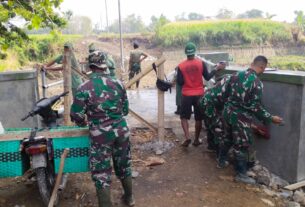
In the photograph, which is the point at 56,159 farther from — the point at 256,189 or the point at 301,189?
the point at 301,189

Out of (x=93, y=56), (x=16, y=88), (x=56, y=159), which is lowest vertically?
(x=56, y=159)

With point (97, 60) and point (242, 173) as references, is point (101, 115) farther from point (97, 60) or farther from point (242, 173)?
point (242, 173)

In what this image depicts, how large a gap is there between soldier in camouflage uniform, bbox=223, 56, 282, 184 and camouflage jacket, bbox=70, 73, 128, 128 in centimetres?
170

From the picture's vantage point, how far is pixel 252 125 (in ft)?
16.6

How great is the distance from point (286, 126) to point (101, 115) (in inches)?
98.7

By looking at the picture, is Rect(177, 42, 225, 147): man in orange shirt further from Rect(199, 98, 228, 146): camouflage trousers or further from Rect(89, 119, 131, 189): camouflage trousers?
Rect(89, 119, 131, 189): camouflage trousers

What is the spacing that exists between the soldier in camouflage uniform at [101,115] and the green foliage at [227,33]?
115 feet

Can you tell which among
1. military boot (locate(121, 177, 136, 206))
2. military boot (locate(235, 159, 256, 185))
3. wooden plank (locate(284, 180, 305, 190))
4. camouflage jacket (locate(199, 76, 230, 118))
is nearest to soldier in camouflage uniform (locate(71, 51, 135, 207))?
military boot (locate(121, 177, 136, 206))

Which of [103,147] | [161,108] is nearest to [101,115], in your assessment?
[103,147]

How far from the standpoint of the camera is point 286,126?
4629 mm

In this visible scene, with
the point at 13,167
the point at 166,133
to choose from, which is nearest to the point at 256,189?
the point at 166,133

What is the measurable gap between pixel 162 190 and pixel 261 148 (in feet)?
5.69

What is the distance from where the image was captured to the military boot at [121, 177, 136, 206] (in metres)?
4.02

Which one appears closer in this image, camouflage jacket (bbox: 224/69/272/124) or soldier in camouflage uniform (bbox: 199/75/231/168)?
camouflage jacket (bbox: 224/69/272/124)
